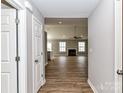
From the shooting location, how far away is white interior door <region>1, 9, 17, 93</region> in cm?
278

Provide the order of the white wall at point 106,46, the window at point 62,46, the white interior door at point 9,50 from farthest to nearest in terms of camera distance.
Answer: the window at point 62,46 < the white interior door at point 9,50 < the white wall at point 106,46

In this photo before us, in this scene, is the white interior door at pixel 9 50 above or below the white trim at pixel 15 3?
below

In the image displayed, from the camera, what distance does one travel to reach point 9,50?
2.79 m

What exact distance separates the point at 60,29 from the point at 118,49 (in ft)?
44.5

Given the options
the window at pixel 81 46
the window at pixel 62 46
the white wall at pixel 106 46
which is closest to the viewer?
the white wall at pixel 106 46

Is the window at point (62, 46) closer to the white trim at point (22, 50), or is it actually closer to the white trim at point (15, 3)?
the white trim at point (22, 50)

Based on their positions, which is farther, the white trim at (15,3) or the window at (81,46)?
the window at (81,46)

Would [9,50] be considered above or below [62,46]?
above

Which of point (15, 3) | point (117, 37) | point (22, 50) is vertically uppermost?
point (15, 3)

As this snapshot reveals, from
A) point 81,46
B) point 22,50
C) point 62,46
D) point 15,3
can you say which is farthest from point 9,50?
point 81,46

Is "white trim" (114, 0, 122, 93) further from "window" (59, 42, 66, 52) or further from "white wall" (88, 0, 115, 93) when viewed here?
"window" (59, 42, 66, 52)

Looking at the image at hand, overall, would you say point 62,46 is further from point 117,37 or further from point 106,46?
point 117,37

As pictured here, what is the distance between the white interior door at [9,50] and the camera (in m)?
2.78

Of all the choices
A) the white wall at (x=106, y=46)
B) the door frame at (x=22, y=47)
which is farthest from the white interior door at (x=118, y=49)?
the door frame at (x=22, y=47)
